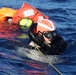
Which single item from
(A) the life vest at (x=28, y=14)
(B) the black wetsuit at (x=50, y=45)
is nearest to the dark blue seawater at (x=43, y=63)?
(B) the black wetsuit at (x=50, y=45)

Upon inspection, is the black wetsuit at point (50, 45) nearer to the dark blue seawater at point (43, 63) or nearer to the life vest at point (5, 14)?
the dark blue seawater at point (43, 63)

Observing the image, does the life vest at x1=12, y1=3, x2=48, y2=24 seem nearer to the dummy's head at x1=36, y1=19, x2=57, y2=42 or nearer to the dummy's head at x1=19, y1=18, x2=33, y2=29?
the dummy's head at x1=19, y1=18, x2=33, y2=29

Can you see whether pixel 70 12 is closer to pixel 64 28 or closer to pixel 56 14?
pixel 56 14

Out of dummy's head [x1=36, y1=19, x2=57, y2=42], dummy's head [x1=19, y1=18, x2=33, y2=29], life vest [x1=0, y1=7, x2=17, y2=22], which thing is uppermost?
dummy's head [x1=36, y1=19, x2=57, y2=42]

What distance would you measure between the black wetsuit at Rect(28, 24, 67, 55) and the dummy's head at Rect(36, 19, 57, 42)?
151mm

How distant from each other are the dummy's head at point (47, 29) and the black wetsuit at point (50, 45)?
0.15 m

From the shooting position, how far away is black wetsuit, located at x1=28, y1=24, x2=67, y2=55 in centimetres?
847

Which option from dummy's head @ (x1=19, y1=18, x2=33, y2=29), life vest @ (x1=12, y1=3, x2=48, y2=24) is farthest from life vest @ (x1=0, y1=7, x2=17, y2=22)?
dummy's head @ (x1=19, y1=18, x2=33, y2=29)

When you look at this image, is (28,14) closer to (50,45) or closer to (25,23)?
(25,23)

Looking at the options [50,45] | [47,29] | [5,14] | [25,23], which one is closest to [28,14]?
[25,23]

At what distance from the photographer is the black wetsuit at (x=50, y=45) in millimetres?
8469

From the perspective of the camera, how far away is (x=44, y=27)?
8758 mm

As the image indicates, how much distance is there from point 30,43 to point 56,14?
452 cm

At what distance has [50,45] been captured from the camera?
8.52 meters
